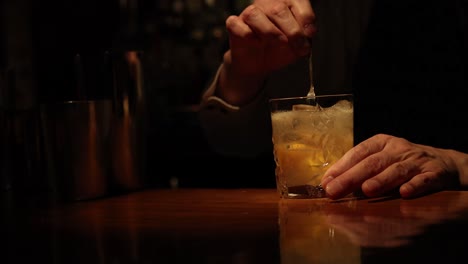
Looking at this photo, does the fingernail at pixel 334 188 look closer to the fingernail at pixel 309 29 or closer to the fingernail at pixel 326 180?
the fingernail at pixel 326 180

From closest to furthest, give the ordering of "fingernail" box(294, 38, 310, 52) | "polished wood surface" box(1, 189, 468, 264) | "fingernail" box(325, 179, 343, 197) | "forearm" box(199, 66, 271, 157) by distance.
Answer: "polished wood surface" box(1, 189, 468, 264) < "fingernail" box(325, 179, 343, 197) < "fingernail" box(294, 38, 310, 52) < "forearm" box(199, 66, 271, 157)

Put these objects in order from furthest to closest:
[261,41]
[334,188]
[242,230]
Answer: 1. [261,41]
2. [334,188]
3. [242,230]

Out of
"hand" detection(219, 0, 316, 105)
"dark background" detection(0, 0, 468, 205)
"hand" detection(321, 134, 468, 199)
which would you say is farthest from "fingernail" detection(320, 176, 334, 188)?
"dark background" detection(0, 0, 468, 205)

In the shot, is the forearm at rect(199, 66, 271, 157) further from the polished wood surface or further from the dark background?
the polished wood surface

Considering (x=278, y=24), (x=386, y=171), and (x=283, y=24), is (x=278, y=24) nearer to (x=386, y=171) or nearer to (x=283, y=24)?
(x=283, y=24)

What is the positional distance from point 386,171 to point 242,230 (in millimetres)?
435

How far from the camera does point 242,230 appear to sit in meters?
0.96

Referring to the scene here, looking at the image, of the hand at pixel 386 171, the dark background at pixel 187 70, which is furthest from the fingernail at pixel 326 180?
the dark background at pixel 187 70

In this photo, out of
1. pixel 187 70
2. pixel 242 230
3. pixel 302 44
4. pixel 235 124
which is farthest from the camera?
pixel 187 70

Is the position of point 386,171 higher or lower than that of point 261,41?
lower

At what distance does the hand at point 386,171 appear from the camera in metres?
1.23

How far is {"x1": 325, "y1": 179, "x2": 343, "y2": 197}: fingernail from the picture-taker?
1220 millimetres

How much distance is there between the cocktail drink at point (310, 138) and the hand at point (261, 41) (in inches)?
6.8

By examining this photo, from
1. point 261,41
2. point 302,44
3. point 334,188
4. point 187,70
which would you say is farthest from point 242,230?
A: point 187,70
